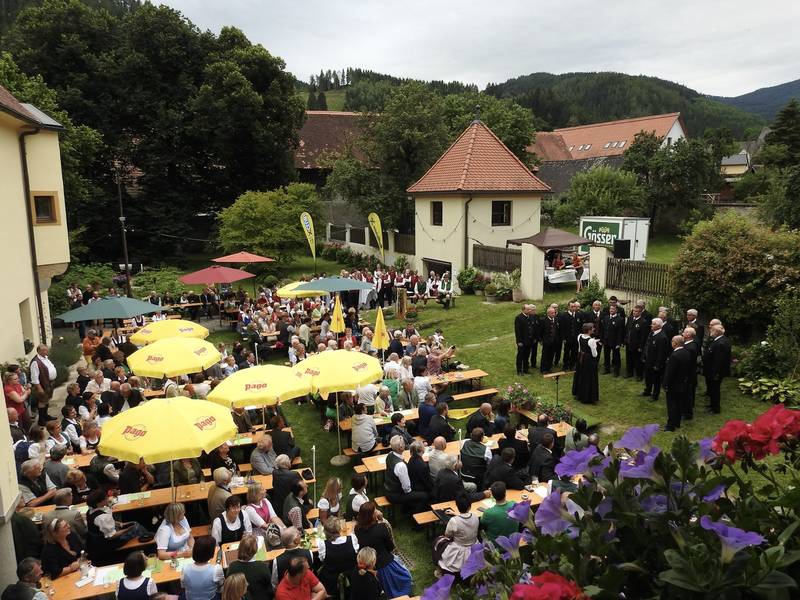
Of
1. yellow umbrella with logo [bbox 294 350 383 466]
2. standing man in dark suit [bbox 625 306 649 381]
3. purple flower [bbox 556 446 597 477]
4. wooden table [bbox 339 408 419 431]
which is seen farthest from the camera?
standing man in dark suit [bbox 625 306 649 381]

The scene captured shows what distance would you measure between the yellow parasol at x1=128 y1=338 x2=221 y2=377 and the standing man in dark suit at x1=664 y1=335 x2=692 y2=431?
903cm

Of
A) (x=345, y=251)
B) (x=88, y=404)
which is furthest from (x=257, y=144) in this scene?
(x=88, y=404)

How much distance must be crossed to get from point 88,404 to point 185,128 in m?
28.7

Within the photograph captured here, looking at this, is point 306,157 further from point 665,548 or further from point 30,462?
point 665,548

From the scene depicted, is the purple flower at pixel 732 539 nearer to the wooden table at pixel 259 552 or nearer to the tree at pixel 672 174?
the wooden table at pixel 259 552

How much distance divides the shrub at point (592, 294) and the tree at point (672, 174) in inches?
801

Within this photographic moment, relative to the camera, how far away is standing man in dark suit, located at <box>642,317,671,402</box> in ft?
39.0

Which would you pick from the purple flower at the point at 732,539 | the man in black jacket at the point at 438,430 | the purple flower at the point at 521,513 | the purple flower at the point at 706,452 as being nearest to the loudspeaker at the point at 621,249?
the man in black jacket at the point at 438,430

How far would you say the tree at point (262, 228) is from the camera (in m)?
30.7

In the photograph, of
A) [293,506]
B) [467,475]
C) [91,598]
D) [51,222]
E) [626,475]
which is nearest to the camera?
[626,475]

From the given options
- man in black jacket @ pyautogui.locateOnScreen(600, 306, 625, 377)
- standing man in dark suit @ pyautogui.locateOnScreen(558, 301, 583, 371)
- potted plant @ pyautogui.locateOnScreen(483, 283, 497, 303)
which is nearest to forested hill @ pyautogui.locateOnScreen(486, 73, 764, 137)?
potted plant @ pyautogui.locateOnScreen(483, 283, 497, 303)

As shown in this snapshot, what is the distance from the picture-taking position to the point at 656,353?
12.0m

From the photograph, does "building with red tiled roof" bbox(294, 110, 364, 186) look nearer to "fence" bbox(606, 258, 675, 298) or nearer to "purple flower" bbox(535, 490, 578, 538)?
"fence" bbox(606, 258, 675, 298)

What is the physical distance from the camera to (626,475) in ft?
5.74
